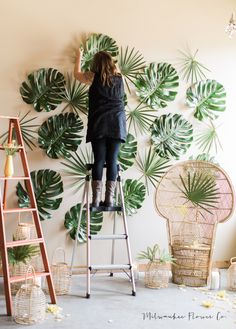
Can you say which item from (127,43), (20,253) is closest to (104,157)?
(20,253)

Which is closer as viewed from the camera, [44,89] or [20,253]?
[20,253]

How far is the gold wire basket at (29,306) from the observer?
9.80 feet

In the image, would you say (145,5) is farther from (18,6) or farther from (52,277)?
(52,277)

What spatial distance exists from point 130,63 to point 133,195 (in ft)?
4.15

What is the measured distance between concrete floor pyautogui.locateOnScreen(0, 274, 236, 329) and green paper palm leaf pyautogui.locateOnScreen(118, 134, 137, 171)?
1111 mm

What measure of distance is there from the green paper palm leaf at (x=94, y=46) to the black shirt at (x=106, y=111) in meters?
0.46

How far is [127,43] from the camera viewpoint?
4480 mm

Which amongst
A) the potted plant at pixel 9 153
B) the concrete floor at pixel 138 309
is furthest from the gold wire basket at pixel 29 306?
the potted plant at pixel 9 153

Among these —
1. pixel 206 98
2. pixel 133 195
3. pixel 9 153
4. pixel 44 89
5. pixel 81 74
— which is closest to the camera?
pixel 9 153

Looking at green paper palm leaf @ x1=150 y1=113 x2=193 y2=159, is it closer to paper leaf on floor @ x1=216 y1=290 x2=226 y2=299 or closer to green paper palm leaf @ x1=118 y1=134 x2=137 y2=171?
green paper palm leaf @ x1=118 y1=134 x2=137 y2=171

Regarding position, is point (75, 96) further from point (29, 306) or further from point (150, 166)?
point (29, 306)

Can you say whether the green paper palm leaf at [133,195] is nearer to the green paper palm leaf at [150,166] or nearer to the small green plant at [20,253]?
the green paper palm leaf at [150,166]

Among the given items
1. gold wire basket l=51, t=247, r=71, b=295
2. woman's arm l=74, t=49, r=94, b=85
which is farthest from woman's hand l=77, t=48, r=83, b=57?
gold wire basket l=51, t=247, r=71, b=295

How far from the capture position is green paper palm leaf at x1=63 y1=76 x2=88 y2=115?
432cm
